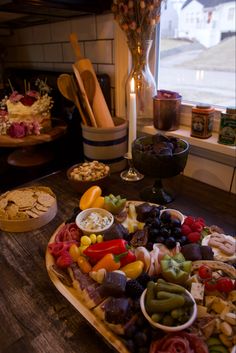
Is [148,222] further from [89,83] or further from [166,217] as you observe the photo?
[89,83]

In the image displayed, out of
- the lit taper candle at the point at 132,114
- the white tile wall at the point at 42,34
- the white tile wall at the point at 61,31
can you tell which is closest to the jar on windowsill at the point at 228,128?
the lit taper candle at the point at 132,114

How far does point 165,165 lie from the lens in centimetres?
70

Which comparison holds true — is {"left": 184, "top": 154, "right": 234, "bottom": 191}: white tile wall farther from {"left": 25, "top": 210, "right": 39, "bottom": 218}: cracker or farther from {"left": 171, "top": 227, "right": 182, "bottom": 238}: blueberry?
{"left": 25, "top": 210, "right": 39, "bottom": 218}: cracker

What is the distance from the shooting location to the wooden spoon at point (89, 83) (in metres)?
0.94

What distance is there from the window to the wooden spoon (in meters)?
0.28

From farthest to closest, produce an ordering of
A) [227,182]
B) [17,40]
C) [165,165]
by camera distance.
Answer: [17,40], [227,182], [165,165]

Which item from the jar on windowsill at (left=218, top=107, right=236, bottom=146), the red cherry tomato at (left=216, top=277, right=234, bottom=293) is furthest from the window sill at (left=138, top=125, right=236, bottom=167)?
the red cherry tomato at (left=216, top=277, right=234, bottom=293)

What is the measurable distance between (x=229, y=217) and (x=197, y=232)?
0.17 m

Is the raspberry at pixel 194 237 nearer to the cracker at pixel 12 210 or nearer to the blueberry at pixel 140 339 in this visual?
the blueberry at pixel 140 339

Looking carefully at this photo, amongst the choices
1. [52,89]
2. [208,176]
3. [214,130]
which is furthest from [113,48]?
[208,176]

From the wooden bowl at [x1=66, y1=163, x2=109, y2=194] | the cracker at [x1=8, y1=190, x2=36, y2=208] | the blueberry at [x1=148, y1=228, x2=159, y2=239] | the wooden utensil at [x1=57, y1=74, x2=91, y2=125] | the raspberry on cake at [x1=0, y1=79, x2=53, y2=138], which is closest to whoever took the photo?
the blueberry at [x1=148, y1=228, x2=159, y2=239]

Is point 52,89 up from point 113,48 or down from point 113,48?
down

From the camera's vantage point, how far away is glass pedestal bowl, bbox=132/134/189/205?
702mm

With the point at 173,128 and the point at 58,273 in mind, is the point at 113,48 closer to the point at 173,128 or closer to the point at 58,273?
the point at 173,128
